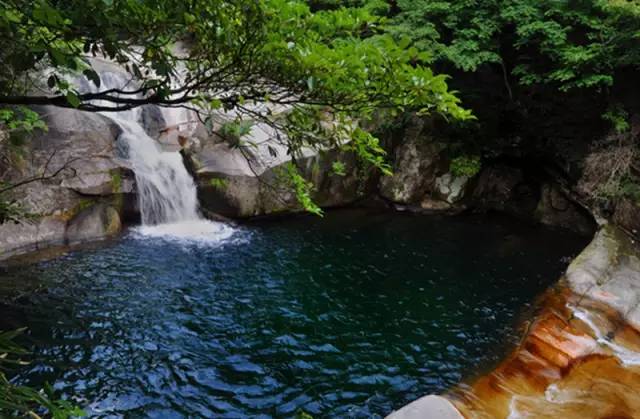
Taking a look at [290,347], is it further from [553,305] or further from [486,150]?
[486,150]

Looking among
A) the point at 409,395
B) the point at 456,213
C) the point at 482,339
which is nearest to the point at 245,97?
the point at 409,395

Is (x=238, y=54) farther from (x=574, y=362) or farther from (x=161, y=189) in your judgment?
(x=161, y=189)

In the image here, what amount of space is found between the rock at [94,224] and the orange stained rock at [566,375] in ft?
31.7

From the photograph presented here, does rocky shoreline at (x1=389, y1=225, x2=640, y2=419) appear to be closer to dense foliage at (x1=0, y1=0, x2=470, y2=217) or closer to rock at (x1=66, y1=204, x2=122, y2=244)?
dense foliage at (x1=0, y1=0, x2=470, y2=217)

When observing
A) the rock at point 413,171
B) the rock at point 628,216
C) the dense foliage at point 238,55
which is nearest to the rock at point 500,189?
the rock at point 413,171

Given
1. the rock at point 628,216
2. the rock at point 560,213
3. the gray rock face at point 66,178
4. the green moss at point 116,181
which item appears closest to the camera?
the gray rock face at point 66,178

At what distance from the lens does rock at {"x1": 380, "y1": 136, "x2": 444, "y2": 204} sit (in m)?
16.7

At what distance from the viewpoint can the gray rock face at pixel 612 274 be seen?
8539mm

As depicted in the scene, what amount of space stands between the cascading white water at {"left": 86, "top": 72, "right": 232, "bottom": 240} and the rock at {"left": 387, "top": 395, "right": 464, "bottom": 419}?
810cm

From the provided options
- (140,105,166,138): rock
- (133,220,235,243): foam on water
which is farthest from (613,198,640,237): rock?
(140,105,166,138): rock

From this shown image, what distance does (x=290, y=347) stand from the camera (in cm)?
722

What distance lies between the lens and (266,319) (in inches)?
316

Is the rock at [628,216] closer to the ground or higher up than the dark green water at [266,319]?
higher up

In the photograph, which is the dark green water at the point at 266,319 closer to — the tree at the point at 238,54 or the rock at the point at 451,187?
the rock at the point at 451,187
